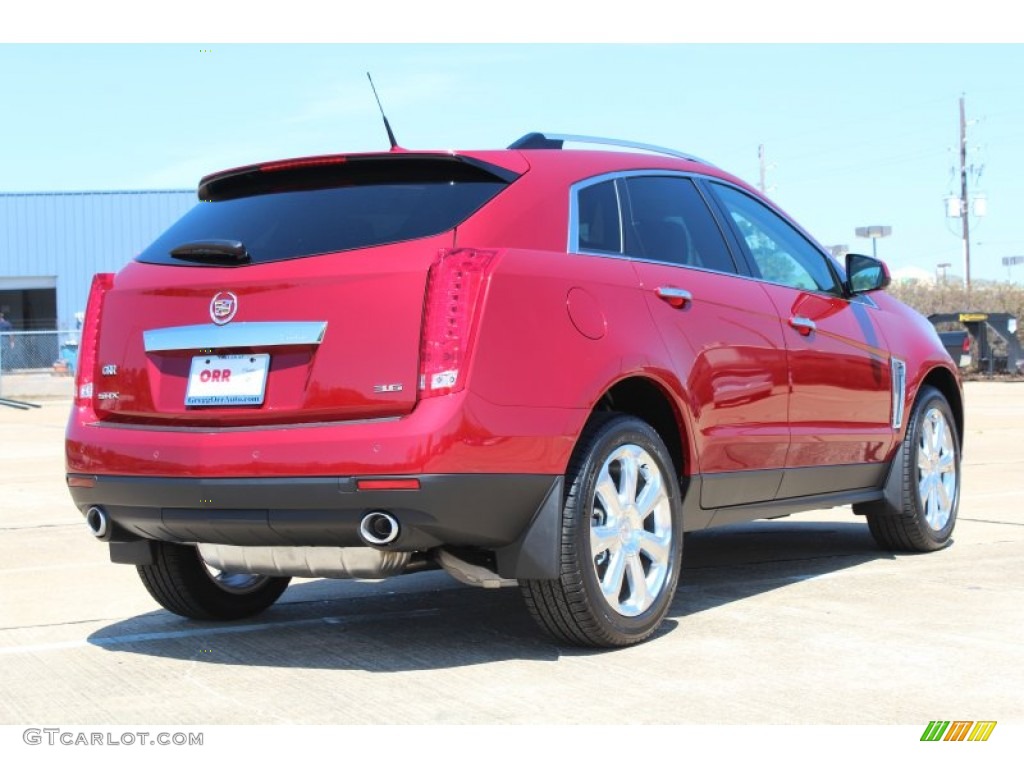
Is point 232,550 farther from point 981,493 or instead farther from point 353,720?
point 981,493

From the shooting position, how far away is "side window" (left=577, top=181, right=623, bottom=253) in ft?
17.0

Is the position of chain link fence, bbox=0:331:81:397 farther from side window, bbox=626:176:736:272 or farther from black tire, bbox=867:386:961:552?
side window, bbox=626:176:736:272

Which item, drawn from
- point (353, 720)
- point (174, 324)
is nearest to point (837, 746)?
point (353, 720)

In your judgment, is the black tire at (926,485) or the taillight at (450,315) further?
the black tire at (926,485)

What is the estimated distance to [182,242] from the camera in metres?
5.20

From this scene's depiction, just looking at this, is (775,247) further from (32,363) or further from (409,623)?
(32,363)

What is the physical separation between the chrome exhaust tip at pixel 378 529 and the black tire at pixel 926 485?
3358 mm

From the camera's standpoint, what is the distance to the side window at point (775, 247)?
628 cm

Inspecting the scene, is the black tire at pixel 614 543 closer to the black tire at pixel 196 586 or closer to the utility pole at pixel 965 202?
the black tire at pixel 196 586

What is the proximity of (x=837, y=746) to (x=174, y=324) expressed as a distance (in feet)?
8.37

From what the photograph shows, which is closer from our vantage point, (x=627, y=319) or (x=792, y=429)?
(x=627, y=319)

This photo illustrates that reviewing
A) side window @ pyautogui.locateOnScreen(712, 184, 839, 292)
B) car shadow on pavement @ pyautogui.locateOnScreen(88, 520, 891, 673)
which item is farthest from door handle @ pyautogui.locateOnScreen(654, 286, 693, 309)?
car shadow on pavement @ pyautogui.locateOnScreen(88, 520, 891, 673)

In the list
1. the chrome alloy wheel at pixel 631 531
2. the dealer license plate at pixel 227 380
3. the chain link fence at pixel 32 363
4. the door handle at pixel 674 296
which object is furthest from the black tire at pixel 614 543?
the chain link fence at pixel 32 363

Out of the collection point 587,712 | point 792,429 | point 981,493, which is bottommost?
point 981,493
